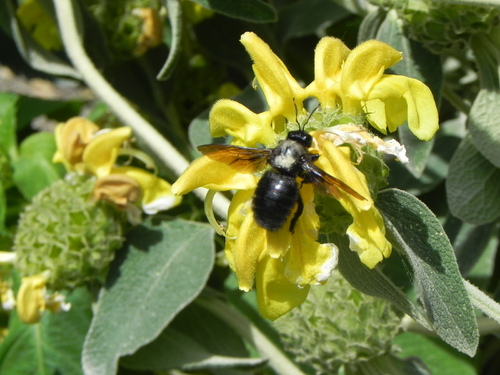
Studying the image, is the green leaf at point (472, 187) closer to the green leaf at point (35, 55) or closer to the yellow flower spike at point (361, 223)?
the yellow flower spike at point (361, 223)

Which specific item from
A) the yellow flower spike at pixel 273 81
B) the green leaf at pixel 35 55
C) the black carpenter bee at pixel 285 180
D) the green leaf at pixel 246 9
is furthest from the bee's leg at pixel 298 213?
the green leaf at pixel 35 55

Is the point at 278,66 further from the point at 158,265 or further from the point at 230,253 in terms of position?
the point at 158,265

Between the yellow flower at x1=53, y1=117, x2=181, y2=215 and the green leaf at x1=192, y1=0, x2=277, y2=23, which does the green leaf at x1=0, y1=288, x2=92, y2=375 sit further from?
the green leaf at x1=192, y1=0, x2=277, y2=23

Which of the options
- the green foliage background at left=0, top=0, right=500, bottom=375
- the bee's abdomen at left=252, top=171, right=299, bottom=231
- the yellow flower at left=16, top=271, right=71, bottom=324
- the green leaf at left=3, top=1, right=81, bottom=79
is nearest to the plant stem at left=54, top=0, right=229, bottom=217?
the green foliage background at left=0, top=0, right=500, bottom=375

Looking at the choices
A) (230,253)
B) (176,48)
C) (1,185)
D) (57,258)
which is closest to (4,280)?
(1,185)

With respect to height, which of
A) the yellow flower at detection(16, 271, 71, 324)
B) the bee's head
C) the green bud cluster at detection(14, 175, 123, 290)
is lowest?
the yellow flower at detection(16, 271, 71, 324)

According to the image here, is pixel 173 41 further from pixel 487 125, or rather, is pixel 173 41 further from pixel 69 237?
pixel 487 125
